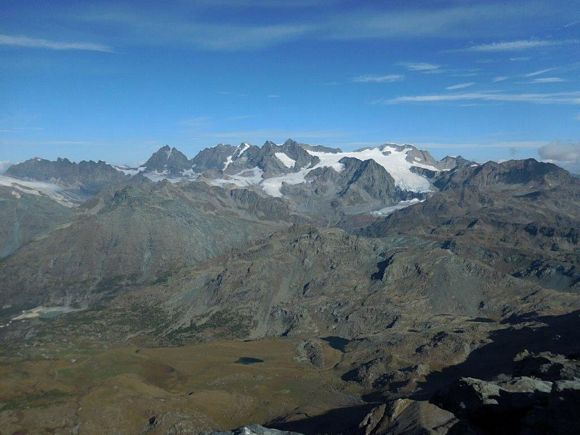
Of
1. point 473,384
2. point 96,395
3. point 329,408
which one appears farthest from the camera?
point 329,408

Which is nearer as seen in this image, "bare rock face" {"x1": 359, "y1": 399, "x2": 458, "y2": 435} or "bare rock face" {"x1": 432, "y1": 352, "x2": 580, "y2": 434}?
"bare rock face" {"x1": 432, "y1": 352, "x2": 580, "y2": 434}

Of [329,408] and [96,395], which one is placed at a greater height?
[96,395]

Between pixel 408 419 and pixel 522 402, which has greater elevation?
pixel 522 402

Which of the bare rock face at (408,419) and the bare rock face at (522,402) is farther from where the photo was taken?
the bare rock face at (408,419)

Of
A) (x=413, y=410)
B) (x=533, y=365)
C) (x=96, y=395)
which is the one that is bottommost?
(x=96, y=395)

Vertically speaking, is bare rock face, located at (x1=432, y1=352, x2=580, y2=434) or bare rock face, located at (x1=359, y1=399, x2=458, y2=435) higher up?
bare rock face, located at (x1=432, y1=352, x2=580, y2=434)

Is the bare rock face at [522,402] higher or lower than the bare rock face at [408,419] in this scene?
higher

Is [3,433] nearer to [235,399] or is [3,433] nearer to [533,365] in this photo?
[235,399]

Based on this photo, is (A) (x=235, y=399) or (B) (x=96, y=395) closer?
(B) (x=96, y=395)

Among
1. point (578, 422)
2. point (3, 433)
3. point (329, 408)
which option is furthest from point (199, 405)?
point (578, 422)

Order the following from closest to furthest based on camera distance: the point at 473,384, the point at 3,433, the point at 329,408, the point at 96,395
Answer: the point at 473,384 < the point at 3,433 < the point at 96,395 < the point at 329,408

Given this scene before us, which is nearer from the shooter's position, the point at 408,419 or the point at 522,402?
the point at 522,402
